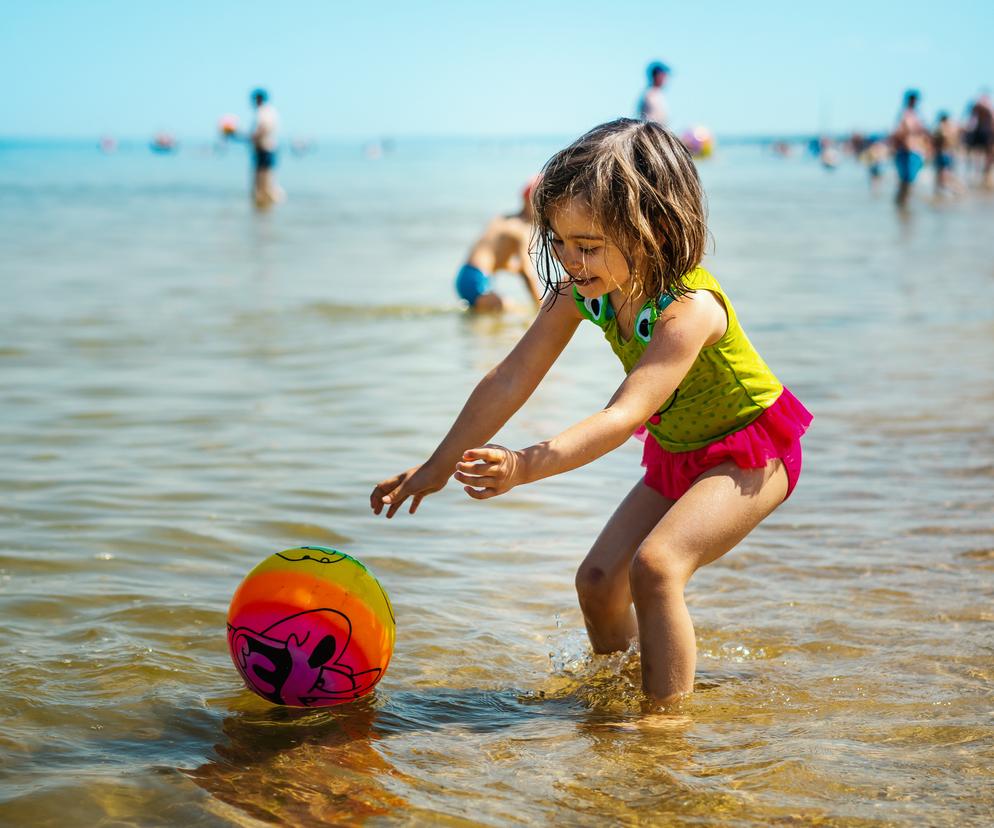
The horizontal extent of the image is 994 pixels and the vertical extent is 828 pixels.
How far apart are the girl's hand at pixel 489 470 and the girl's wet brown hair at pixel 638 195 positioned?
62 centimetres

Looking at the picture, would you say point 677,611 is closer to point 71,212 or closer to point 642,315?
point 642,315

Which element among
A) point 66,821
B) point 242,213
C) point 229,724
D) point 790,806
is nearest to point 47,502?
point 229,724

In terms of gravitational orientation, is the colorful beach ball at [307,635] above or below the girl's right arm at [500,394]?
below

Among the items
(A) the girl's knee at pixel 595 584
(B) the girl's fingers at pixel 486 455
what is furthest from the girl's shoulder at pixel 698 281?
(A) the girl's knee at pixel 595 584

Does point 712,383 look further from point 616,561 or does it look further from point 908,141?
point 908,141

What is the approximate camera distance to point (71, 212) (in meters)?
27.1

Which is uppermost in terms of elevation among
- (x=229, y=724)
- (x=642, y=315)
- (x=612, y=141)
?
(x=612, y=141)

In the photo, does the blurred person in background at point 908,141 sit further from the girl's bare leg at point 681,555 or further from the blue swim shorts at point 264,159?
the girl's bare leg at point 681,555

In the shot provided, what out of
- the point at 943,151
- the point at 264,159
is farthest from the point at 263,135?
the point at 943,151

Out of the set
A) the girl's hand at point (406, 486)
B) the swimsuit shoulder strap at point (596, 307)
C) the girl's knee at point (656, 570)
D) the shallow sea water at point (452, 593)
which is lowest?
the shallow sea water at point (452, 593)

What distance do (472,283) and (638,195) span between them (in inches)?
332

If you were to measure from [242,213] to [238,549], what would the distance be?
77.3 ft

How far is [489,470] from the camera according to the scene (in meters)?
2.80

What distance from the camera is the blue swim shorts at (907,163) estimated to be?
2548 cm
